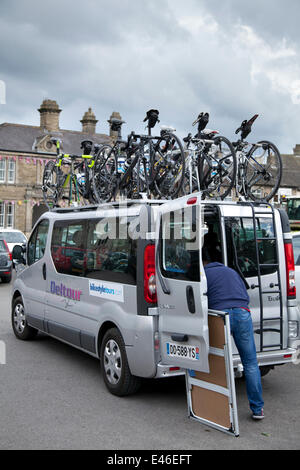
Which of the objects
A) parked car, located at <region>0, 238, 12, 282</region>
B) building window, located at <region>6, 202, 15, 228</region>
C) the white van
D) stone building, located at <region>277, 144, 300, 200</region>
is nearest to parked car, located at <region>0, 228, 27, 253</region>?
parked car, located at <region>0, 238, 12, 282</region>

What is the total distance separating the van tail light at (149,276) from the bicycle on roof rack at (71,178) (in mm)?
4591

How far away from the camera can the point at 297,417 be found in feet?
19.7

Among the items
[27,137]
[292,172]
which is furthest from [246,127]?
[292,172]

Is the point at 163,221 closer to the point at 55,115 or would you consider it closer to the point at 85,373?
the point at 85,373

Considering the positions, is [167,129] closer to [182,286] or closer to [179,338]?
[182,286]

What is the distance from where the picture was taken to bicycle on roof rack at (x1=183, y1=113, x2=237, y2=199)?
8.79 metres

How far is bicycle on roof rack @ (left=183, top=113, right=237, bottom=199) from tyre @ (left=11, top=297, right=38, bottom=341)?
3.47 m

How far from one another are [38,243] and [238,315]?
4562 mm

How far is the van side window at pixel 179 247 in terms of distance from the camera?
576 centimetres

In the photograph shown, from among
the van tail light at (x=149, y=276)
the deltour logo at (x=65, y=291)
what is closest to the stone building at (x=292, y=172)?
the deltour logo at (x=65, y=291)

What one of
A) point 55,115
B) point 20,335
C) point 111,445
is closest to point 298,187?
Answer: point 55,115

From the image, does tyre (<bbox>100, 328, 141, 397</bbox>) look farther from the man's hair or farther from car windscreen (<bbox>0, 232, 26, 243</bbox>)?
car windscreen (<bbox>0, 232, 26, 243</bbox>)

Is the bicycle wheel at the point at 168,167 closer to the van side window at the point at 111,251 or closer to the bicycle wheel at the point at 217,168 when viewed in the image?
the bicycle wheel at the point at 217,168

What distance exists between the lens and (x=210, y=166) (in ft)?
29.1
